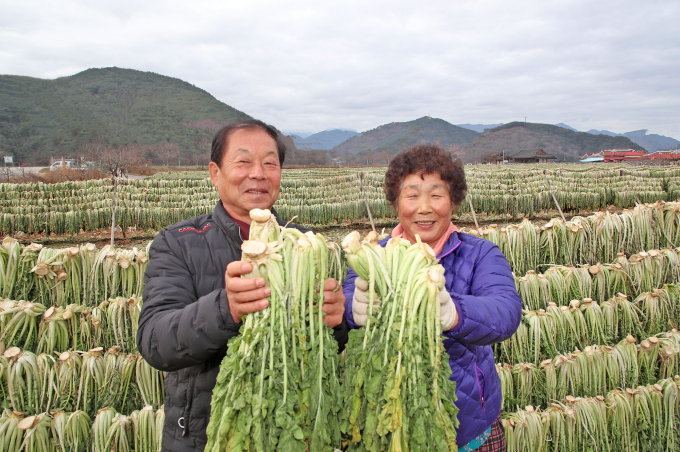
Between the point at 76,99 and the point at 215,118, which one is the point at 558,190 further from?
the point at 76,99

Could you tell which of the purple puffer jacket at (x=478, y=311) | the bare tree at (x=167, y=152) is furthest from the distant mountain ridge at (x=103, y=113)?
the purple puffer jacket at (x=478, y=311)

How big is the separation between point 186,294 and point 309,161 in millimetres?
73881

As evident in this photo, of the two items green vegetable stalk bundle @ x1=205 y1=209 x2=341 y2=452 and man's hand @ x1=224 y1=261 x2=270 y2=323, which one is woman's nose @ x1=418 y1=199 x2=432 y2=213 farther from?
man's hand @ x1=224 y1=261 x2=270 y2=323

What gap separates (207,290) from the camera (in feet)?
5.46

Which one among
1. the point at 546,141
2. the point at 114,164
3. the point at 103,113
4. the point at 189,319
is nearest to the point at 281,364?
the point at 189,319

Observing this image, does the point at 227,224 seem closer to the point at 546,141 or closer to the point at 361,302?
the point at 361,302

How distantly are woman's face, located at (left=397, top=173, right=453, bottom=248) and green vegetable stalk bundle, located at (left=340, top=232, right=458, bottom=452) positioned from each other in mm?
539

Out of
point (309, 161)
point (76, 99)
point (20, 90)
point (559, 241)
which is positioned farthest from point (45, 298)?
point (76, 99)

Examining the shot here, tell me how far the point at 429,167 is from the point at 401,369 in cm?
118

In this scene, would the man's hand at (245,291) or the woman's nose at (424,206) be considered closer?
the man's hand at (245,291)

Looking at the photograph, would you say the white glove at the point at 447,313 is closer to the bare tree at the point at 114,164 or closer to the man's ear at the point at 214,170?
the man's ear at the point at 214,170

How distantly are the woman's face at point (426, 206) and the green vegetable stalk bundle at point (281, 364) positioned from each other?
2.55 feet

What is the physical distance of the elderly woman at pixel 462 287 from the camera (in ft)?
4.83

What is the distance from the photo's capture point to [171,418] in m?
1.59
